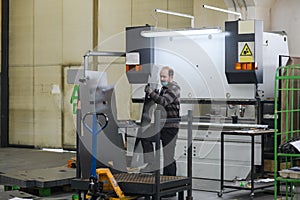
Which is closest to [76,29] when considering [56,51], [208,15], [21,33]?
[56,51]

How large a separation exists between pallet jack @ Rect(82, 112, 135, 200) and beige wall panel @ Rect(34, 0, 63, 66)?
6.87 meters

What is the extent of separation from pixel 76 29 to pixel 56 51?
2.41ft

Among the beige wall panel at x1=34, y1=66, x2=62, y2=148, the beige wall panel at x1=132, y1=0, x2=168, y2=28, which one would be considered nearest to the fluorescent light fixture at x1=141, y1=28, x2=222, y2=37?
the beige wall panel at x1=132, y1=0, x2=168, y2=28

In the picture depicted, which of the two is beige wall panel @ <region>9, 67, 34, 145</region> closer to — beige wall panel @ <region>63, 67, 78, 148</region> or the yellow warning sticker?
beige wall panel @ <region>63, 67, 78, 148</region>

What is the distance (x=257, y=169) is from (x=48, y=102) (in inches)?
238

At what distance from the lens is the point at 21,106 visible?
13.1 metres

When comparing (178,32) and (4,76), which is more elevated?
(178,32)

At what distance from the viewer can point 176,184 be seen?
577 centimetres

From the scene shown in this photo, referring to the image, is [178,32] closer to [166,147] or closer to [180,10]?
[166,147]

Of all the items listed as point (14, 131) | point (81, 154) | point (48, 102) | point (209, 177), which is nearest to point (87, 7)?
point (48, 102)

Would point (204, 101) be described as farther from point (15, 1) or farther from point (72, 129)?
point (15, 1)

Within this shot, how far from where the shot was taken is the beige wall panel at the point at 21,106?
12922 millimetres

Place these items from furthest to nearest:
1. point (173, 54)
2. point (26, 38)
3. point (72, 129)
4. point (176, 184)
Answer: point (26, 38), point (72, 129), point (173, 54), point (176, 184)

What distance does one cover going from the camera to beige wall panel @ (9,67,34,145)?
Answer: 509 inches
